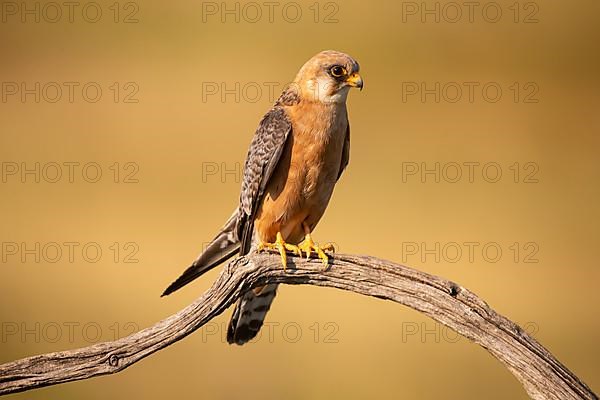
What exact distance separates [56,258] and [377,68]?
4.42 meters

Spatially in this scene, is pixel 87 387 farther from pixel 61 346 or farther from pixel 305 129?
pixel 305 129

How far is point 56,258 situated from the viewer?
8.94m

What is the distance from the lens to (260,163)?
4730 millimetres

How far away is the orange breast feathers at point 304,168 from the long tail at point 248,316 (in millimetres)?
350

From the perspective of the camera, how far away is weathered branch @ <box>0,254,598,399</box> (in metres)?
3.95

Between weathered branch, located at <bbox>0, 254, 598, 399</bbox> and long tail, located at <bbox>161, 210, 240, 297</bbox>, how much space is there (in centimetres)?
37

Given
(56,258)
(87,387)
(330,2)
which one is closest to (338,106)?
(87,387)

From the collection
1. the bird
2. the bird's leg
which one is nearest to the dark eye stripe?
the bird

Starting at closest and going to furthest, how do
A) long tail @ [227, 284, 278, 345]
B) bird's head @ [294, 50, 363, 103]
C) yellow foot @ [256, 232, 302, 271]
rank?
yellow foot @ [256, 232, 302, 271] → bird's head @ [294, 50, 363, 103] → long tail @ [227, 284, 278, 345]

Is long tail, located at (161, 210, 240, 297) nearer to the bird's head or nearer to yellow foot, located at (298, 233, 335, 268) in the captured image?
yellow foot, located at (298, 233, 335, 268)

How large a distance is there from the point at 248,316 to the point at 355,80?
1419mm

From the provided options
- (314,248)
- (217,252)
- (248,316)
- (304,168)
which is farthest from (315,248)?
(248,316)

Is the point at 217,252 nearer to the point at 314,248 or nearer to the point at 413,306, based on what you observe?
the point at 314,248

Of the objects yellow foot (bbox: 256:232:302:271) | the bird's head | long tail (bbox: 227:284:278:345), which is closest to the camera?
yellow foot (bbox: 256:232:302:271)
